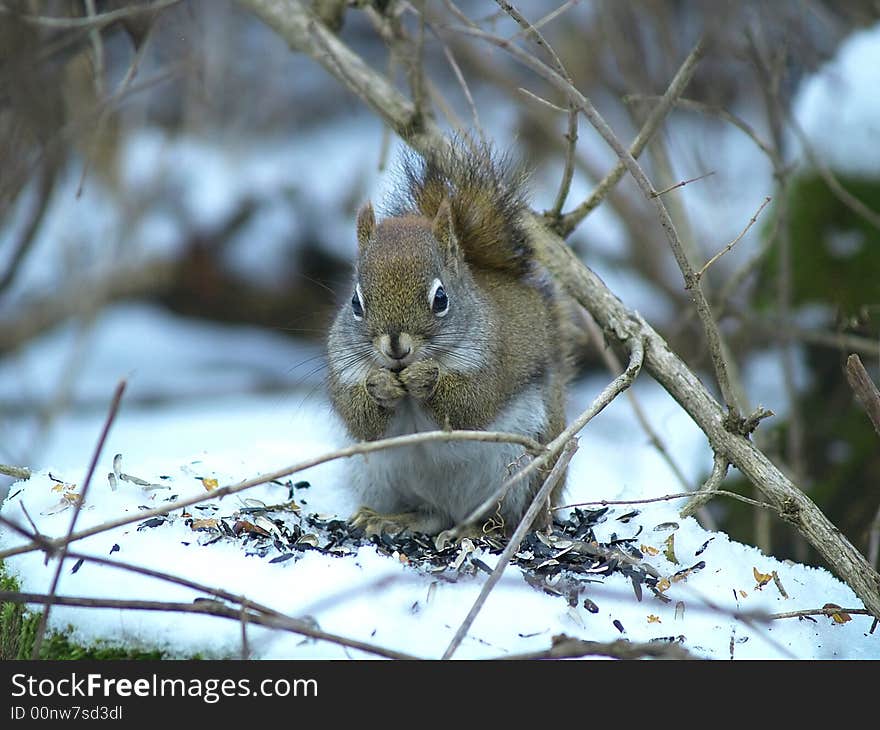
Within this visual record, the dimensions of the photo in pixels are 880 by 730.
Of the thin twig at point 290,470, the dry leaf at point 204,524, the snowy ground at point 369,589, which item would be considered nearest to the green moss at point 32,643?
the snowy ground at point 369,589

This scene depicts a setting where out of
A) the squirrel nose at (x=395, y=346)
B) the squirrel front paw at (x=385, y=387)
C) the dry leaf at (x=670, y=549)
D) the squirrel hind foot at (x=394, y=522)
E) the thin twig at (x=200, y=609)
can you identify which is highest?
the squirrel nose at (x=395, y=346)

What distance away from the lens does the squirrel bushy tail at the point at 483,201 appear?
8.45 feet

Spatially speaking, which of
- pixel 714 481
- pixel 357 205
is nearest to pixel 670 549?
pixel 714 481

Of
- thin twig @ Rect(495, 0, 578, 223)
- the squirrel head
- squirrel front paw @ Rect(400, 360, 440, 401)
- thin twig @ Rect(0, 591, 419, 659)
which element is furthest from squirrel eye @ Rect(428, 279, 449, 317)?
thin twig @ Rect(0, 591, 419, 659)

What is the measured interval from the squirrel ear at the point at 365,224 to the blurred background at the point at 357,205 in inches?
10.3

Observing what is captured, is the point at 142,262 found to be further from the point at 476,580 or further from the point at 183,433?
the point at 476,580

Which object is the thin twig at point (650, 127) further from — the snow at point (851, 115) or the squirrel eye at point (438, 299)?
the snow at point (851, 115)

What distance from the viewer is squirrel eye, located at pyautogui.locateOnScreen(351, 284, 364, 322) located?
2.40 meters

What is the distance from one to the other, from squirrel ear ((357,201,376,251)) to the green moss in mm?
1035

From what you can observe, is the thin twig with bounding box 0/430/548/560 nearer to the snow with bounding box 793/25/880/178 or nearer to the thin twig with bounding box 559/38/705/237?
the thin twig with bounding box 559/38/705/237

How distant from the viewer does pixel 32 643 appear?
5.99 ft

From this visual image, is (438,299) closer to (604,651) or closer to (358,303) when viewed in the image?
(358,303)

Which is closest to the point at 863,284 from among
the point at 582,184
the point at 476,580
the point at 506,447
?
the point at 506,447

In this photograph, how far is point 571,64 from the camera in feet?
19.5
